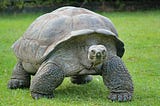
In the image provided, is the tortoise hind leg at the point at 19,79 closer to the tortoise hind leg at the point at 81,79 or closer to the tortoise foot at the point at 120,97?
the tortoise hind leg at the point at 81,79

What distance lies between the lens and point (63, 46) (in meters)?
4.35

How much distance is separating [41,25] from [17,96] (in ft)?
2.36

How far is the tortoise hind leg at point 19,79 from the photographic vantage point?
4938 mm

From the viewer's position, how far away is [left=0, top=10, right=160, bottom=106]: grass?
13.9 feet

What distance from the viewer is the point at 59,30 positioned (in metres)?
4.39

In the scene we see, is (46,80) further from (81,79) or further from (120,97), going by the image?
(81,79)

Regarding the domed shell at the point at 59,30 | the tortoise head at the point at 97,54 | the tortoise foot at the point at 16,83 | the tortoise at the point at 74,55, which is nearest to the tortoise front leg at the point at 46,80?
the tortoise at the point at 74,55

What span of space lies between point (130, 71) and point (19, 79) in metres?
1.59

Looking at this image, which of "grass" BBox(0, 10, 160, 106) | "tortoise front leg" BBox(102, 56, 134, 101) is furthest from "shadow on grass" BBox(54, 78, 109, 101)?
"tortoise front leg" BBox(102, 56, 134, 101)

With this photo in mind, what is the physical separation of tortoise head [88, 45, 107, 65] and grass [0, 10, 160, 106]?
14.5 inches

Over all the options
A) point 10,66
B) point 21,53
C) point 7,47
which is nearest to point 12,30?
point 7,47

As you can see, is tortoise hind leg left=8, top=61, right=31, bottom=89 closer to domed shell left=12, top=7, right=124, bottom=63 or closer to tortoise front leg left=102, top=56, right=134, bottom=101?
domed shell left=12, top=7, right=124, bottom=63

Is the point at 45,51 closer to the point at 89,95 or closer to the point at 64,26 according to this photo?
the point at 64,26

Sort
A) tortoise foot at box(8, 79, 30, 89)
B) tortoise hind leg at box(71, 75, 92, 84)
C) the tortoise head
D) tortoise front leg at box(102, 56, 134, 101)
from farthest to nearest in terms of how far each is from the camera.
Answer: tortoise hind leg at box(71, 75, 92, 84) → tortoise foot at box(8, 79, 30, 89) → tortoise front leg at box(102, 56, 134, 101) → the tortoise head
